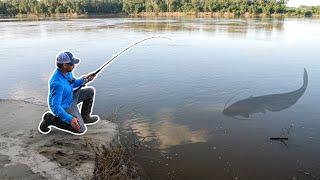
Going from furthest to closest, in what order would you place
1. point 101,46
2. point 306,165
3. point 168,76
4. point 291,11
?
point 291,11
point 101,46
point 168,76
point 306,165

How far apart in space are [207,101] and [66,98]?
5288mm

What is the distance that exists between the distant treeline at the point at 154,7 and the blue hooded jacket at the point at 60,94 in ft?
236

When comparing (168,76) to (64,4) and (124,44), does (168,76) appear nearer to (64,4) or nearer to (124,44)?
(124,44)

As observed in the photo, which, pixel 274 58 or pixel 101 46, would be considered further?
pixel 101 46

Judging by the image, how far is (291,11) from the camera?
77.4 metres

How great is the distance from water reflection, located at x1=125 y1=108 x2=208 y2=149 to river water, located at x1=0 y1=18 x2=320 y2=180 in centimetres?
2

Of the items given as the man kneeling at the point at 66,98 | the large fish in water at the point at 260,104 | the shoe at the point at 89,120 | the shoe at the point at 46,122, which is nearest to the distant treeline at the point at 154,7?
the large fish in water at the point at 260,104

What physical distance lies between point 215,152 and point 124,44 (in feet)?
55.4

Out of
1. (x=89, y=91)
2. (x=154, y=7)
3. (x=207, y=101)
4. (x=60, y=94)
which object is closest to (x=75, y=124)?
(x=60, y=94)

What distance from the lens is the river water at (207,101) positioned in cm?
703

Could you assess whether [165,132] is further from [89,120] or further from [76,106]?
[76,106]

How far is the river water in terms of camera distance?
7031mm

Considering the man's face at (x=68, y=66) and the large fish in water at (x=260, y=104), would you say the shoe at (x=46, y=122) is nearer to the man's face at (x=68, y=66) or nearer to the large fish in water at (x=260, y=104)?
the man's face at (x=68, y=66)

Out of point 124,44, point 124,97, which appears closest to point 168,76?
point 124,97
